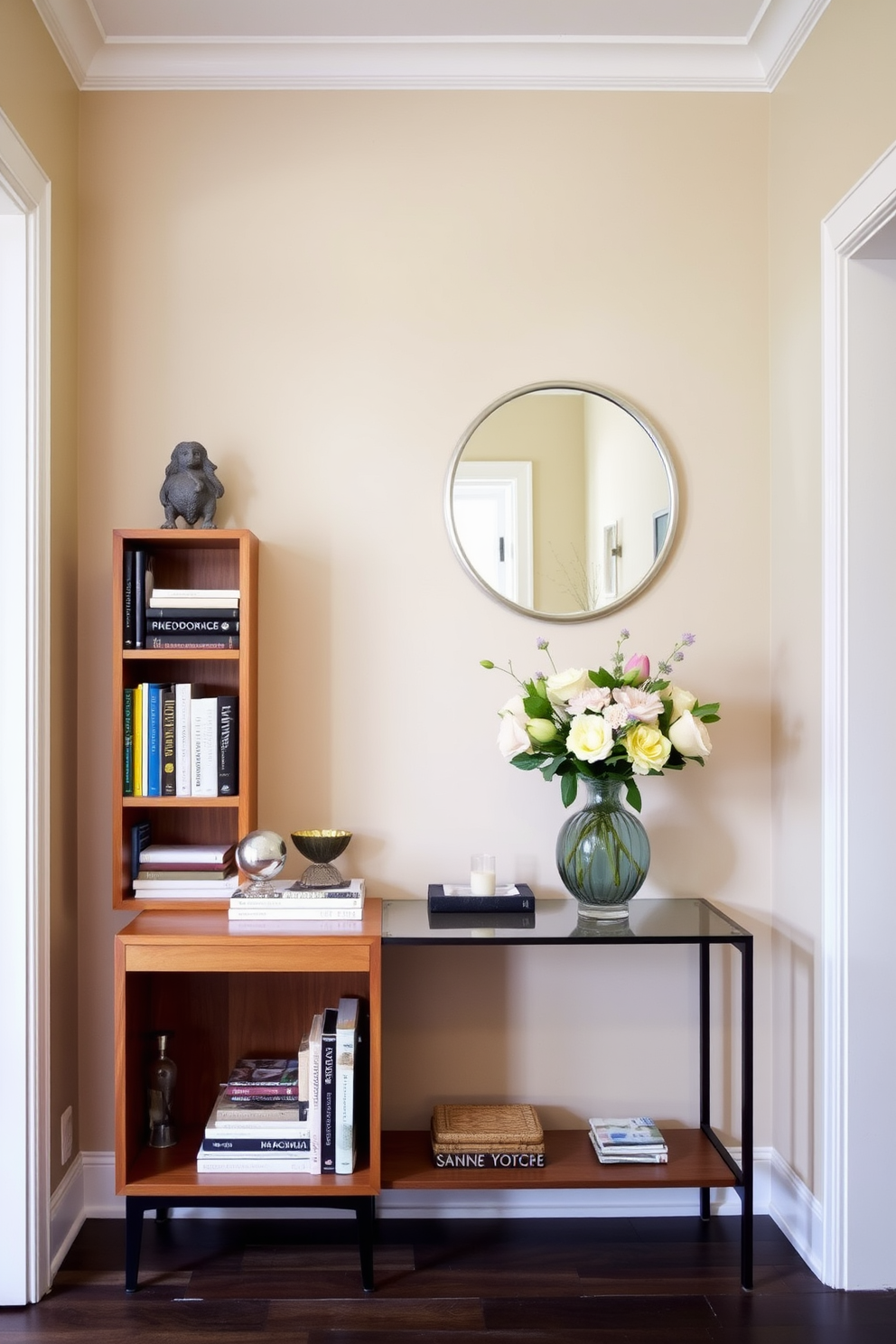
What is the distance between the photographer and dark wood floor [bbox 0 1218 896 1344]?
80.5 inches

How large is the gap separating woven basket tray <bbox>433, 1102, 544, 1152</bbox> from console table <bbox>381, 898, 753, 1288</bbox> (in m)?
0.06

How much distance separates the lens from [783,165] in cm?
248

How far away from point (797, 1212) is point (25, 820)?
197 centimetres

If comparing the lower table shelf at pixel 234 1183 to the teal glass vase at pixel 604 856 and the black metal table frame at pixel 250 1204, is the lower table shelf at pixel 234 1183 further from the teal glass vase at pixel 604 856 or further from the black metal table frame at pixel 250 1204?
the teal glass vase at pixel 604 856

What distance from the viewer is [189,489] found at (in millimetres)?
2418

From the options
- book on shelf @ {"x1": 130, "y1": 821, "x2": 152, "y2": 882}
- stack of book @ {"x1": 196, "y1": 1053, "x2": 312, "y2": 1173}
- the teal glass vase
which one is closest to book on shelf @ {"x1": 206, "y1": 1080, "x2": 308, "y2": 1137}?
stack of book @ {"x1": 196, "y1": 1053, "x2": 312, "y2": 1173}

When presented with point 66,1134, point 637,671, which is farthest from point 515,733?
point 66,1134

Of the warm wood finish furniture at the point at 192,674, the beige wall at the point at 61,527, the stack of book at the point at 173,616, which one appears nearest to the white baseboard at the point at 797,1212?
the warm wood finish furniture at the point at 192,674

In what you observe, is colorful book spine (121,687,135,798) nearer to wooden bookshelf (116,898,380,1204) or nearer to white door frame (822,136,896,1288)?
wooden bookshelf (116,898,380,1204)

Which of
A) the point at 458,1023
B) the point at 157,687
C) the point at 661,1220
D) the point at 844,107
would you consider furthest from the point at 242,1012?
the point at 844,107

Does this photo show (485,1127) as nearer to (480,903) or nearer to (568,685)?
(480,903)

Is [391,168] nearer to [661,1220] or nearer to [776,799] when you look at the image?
[776,799]

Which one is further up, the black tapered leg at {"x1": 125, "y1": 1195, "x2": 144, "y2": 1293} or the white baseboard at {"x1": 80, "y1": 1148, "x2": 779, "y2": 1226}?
the black tapered leg at {"x1": 125, "y1": 1195, "x2": 144, "y2": 1293}

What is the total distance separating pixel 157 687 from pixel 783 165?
77.6 inches
